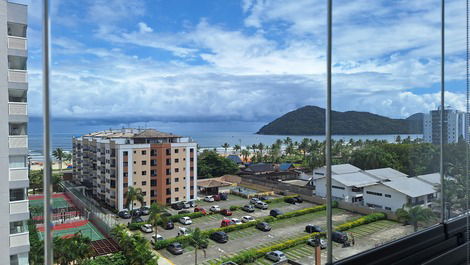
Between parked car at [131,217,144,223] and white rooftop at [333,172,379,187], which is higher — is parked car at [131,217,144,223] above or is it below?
below

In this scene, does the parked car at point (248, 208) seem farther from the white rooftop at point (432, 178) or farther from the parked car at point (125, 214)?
the white rooftop at point (432, 178)

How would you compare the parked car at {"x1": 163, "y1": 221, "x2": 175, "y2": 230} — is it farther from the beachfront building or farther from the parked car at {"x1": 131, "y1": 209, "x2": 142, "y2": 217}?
the parked car at {"x1": 131, "y1": 209, "x2": 142, "y2": 217}

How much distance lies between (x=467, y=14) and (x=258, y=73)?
1497 mm

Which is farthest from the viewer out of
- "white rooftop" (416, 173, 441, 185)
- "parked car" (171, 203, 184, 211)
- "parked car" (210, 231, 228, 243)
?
"parked car" (210, 231, 228, 243)

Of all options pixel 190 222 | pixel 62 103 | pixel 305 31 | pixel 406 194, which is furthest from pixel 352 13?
pixel 190 222

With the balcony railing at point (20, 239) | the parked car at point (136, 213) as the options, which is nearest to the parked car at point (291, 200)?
the parked car at point (136, 213)

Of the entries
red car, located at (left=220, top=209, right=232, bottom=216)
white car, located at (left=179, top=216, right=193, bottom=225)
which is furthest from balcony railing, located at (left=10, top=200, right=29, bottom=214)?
red car, located at (left=220, top=209, right=232, bottom=216)

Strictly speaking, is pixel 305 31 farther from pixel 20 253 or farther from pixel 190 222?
pixel 190 222

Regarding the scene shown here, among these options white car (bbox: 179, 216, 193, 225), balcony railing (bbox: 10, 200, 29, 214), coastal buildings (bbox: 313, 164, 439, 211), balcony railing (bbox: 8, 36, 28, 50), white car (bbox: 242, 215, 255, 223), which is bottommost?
white car (bbox: 242, 215, 255, 223)

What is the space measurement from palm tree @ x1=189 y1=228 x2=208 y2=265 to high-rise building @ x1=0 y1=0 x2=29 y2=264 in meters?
2.39

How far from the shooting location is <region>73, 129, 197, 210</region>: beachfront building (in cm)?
229

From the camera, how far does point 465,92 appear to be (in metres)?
2.23

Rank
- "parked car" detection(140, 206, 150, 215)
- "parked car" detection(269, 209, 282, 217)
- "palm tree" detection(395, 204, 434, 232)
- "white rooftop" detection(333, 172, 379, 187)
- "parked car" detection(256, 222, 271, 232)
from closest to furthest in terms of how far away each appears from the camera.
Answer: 1. "white rooftop" detection(333, 172, 379, 187)
2. "palm tree" detection(395, 204, 434, 232)
3. "parked car" detection(140, 206, 150, 215)
4. "parked car" detection(256, 222, 271, 232)
5. "parked car" detection(269, 209, 282, 217)

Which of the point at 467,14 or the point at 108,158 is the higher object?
the point at 467,14
